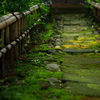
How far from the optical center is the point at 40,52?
5910 mm

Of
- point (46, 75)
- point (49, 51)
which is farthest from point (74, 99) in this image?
point (49, 51)

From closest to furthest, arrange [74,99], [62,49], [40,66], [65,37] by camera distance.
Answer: [74,99], [40,66], [62,49], [65,37]

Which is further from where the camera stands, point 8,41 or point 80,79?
point 8,41

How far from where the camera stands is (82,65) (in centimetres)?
485

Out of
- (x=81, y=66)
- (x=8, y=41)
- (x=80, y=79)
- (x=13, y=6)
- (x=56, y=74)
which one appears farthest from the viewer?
(x=13, y=6)

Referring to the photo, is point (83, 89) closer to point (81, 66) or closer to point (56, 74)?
point (56, 74)

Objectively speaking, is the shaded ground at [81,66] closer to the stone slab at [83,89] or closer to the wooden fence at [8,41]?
the stone slab at [83,89]

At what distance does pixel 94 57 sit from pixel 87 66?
0.84 meters


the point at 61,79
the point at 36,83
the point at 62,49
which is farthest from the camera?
the point at 62,49

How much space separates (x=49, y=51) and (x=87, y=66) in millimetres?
1496

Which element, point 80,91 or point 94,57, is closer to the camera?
point 80,91

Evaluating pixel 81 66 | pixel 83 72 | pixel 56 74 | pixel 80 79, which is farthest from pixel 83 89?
pixel 81 66

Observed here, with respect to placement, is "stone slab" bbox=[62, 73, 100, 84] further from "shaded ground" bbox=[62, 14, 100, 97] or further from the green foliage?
the green foliage

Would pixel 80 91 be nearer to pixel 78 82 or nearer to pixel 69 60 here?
pixel 78 82
